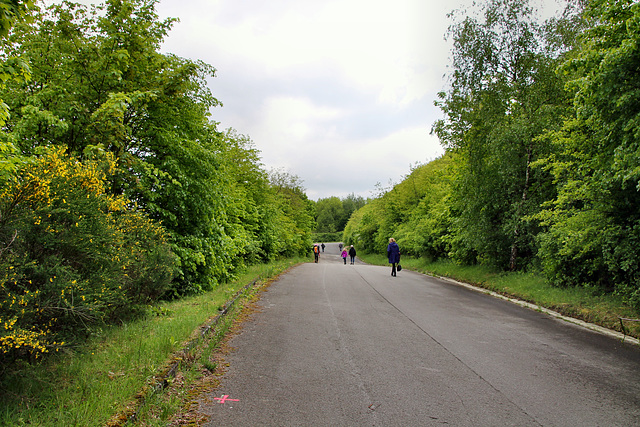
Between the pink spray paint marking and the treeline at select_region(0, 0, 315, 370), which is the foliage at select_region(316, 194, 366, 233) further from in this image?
the pink spray paint marking

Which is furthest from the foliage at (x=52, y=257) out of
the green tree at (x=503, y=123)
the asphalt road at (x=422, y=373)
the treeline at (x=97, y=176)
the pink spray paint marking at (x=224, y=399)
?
the green tree at (x=503, y=123)

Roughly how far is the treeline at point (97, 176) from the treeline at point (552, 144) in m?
8.83

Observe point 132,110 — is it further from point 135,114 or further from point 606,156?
point 606,156

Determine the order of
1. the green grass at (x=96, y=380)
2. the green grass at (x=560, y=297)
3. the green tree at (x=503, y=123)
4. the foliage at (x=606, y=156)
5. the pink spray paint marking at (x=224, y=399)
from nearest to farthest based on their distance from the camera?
the green grass at (x=96, y=380), the pink spray paint marking at (x=224, y=399), the foliage at (x=606, y=156), the green grass at (x=560, y=297), the green tree at (x=503, y=123)

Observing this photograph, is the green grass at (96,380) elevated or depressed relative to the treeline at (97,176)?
depressed

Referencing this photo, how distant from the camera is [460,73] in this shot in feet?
56.3

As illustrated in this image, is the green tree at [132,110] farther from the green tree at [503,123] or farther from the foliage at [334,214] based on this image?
the foliage at [334,214]

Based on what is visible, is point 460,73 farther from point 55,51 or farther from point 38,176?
point 38,176

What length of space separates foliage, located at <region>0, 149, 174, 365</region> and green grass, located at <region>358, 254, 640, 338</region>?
30.4 ft

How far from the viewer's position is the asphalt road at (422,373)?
3.79 metres

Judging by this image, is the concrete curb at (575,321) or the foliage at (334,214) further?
the foliage at (334,214)

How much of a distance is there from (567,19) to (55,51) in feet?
58.8

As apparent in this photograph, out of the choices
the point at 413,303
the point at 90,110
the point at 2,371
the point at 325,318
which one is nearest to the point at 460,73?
the point at 413,303

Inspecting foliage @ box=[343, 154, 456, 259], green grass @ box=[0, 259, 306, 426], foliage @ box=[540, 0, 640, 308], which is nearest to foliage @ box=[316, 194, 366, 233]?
foliage @ box=[343, 154, 456, 259]
